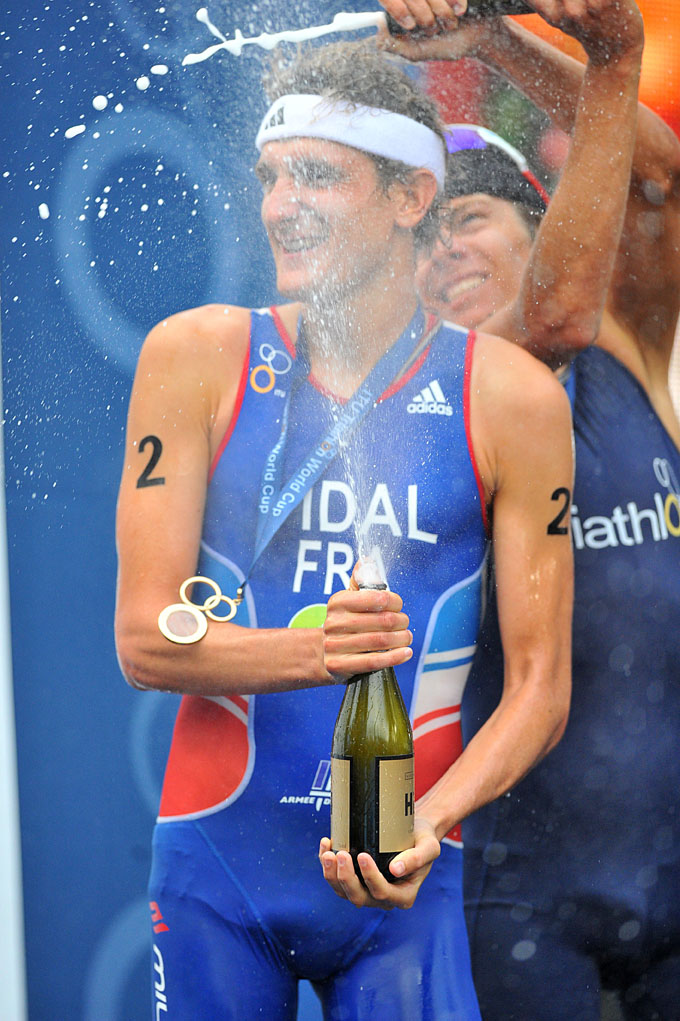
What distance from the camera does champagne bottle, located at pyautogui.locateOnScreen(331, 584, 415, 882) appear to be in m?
1.60

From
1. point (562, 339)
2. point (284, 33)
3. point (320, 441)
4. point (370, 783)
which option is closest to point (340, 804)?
point (370, 783)

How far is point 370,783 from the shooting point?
162 cm

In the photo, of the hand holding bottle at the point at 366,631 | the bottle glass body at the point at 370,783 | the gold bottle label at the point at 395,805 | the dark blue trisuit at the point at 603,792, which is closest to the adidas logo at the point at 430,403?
the dark blue trisuit at the point at 603,792

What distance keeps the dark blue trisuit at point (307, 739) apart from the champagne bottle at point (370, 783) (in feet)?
0.39

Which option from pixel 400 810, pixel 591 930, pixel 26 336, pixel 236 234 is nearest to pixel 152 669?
pixel 400 810

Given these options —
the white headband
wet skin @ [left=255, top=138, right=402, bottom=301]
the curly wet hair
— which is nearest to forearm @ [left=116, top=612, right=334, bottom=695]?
wet skin @ [left=255, top=138, right=402, bottom=301]

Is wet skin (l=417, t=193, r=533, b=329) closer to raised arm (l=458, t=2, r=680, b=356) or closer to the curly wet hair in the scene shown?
the curly wet hair

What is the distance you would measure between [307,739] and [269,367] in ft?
2.15

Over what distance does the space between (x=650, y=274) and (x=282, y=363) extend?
73 centimetres

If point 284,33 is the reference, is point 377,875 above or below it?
below

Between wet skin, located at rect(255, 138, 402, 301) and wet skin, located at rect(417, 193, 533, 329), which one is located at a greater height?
wet skin, located at rect(255, 138, 402, 301)

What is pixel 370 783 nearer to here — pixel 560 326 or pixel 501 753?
pixel 501 753

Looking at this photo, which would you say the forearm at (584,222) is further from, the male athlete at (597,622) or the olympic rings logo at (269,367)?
the olympic rings logo at (269,367)

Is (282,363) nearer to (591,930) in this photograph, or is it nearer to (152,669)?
(152,669)
